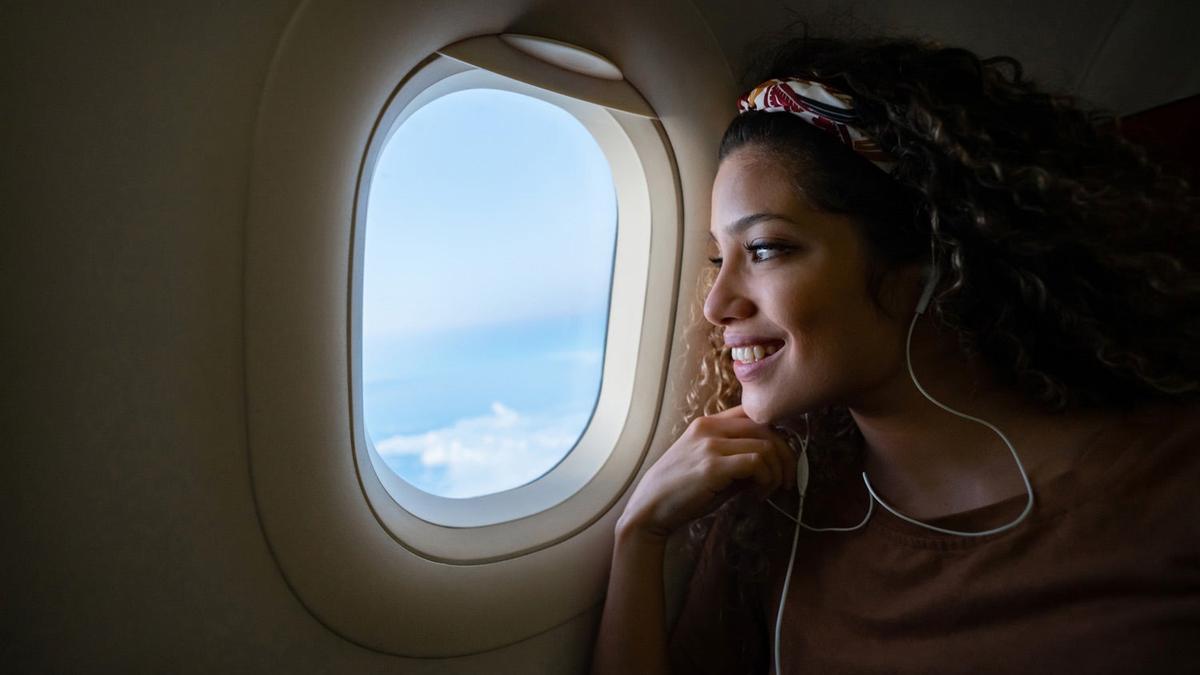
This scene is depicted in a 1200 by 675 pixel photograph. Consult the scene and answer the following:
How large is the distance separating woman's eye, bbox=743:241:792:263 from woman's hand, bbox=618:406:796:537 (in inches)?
11.9

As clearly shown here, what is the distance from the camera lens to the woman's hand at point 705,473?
116 cm

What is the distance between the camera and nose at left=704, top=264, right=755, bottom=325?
3.63ft

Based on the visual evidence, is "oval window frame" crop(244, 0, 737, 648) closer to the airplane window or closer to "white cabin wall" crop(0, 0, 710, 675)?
"white cabin wall" crop(0, 0, 710, 675)

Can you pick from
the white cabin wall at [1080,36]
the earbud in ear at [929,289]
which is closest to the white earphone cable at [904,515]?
the earbud in ear at [929,289]

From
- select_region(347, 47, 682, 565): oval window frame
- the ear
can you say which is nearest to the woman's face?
the ear

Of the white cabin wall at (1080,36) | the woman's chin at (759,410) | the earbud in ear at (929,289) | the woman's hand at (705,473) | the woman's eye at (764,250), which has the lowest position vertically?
the woman's hand at (705,473)

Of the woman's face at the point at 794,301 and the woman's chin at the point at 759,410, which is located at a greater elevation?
the woman's face at the point at 794,301

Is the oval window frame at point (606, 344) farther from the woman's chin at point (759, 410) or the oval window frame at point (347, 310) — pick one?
the woman's chin at point (759, 410)

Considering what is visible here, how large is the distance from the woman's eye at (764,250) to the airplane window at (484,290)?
1.21 feet

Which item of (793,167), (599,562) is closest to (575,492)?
(599,562)

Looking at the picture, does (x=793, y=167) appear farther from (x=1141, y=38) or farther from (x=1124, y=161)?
(x=1141, y=38)

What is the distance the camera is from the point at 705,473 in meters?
1.15

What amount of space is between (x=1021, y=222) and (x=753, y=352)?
1.33 feet

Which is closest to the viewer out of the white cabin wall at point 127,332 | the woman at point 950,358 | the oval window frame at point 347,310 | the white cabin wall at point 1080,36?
the white cabin wall at point 127,332
